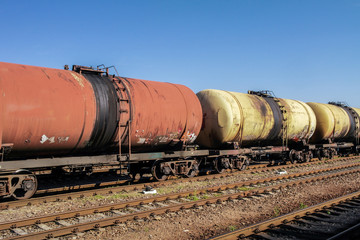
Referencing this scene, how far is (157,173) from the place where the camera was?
12219 millimetres

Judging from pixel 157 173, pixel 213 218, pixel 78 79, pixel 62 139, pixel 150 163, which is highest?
pixel 78 79

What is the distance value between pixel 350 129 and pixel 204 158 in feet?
50.4

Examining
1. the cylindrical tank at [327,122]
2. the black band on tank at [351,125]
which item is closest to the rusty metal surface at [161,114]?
the cylindrical tank at [327,122]

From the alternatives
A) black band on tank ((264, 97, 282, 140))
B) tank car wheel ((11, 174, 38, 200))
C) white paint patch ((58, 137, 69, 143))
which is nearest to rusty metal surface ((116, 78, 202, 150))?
white paint patch ((58, 137, 69, 143))

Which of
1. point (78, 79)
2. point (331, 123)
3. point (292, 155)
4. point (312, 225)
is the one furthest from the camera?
point (331, 123)

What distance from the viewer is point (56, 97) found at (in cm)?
848

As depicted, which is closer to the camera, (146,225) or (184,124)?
(146,225)

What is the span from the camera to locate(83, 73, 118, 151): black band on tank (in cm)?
946

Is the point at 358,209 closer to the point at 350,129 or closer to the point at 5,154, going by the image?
the point at 5,154

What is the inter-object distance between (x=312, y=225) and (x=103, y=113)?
657 cm

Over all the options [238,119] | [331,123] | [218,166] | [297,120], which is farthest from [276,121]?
[331,123]

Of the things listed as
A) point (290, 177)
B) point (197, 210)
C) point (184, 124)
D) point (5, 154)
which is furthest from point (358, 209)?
point (5, 154)

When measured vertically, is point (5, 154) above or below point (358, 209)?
above

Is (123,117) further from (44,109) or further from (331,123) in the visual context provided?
(331,123)
